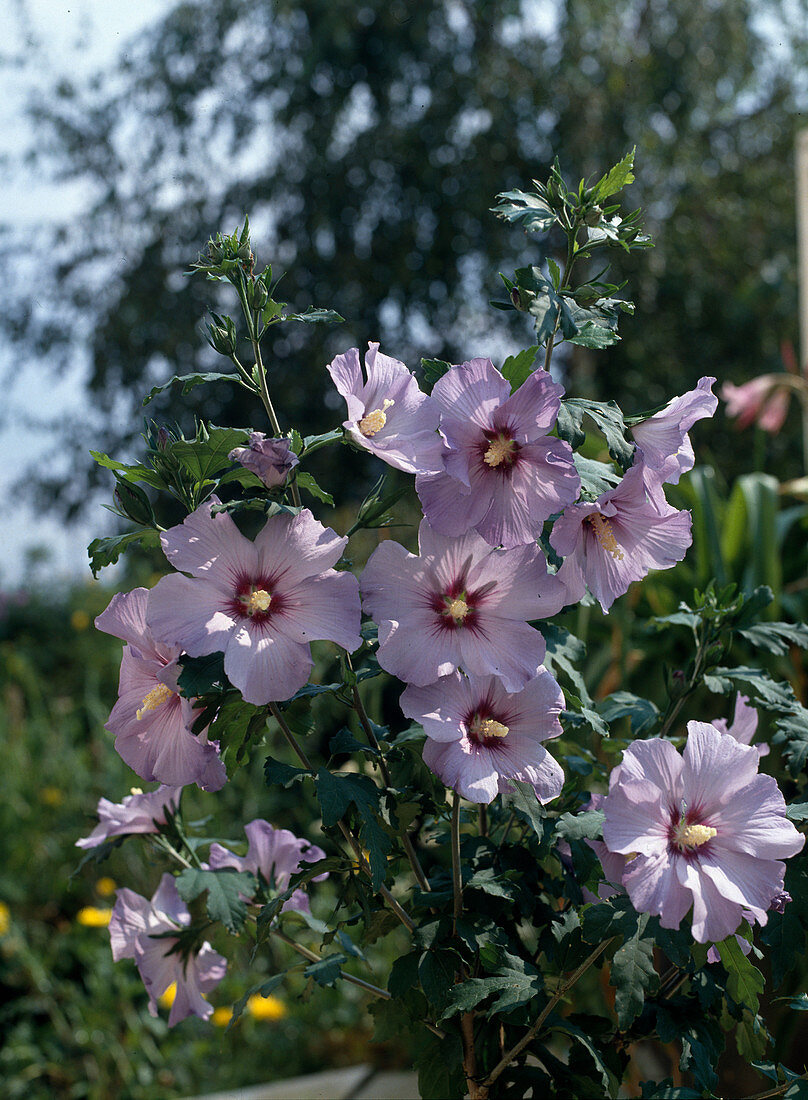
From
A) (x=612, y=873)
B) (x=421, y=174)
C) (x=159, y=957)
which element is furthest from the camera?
(x=421, y=174)

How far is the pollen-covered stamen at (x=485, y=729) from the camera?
1.86 feet

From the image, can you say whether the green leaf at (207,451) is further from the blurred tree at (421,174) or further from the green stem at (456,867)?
the blurred tree at (421,174)

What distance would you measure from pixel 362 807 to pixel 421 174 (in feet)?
18.8

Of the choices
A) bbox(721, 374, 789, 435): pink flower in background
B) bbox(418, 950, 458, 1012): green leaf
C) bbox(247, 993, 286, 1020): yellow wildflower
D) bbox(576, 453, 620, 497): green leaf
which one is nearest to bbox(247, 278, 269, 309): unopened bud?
bbox(576, 453, 620, 497): green leaf

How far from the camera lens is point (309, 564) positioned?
543 mm

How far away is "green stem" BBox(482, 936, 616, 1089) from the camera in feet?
1.97

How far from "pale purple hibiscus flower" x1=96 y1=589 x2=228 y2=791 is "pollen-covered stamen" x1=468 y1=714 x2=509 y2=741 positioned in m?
0.15

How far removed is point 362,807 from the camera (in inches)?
22.1

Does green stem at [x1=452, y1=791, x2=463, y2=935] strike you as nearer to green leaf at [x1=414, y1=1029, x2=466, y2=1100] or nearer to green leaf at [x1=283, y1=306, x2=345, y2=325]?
green leaf at [x1=414, y1=1029, x2=466, y2=1100]

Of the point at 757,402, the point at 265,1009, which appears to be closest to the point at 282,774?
the point at 265,1009

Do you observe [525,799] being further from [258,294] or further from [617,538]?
[258,294]

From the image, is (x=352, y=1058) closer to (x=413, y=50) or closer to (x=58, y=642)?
(x=58, y=642)

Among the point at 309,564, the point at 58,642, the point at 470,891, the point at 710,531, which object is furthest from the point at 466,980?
the point at 58,642

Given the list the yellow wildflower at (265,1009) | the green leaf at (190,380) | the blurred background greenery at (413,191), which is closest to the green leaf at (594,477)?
the green leaf at (190,380)
